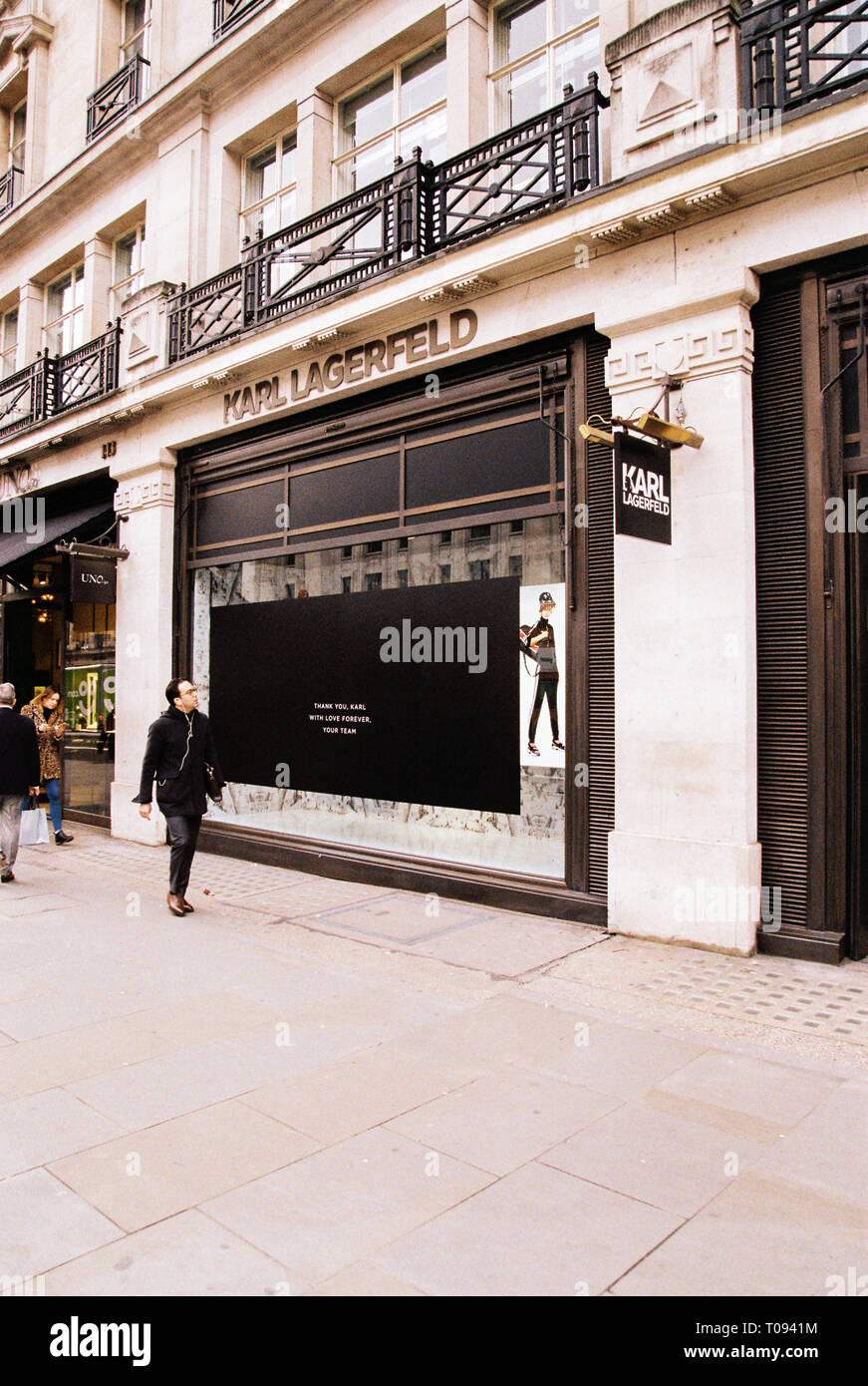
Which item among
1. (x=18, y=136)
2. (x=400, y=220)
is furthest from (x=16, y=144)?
(x=400, y=220)

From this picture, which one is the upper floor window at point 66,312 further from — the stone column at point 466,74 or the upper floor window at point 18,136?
the stone column at point 466,74

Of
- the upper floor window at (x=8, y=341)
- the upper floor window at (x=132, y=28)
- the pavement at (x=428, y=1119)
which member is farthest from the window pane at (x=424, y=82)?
the upper floor window at (x=8, y=341)

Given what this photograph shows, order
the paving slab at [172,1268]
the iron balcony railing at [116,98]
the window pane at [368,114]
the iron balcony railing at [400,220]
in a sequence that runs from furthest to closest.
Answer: the iron balcony railing at [116,98] → the window pane at [368,114] → the iron balcony railing at [400,220] → the paving slab at [172,1268]

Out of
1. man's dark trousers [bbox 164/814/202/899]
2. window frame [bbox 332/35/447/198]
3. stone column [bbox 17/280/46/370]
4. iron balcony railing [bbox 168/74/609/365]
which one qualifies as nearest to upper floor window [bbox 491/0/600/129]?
iron balcony railing [bbox 168/74/609/365]

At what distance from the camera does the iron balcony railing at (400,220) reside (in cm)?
756

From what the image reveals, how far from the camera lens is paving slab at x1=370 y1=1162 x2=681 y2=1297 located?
274 centimetres

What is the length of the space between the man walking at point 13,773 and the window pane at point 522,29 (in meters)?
8.12

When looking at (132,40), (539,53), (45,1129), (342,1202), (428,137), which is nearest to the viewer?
(342,1202)

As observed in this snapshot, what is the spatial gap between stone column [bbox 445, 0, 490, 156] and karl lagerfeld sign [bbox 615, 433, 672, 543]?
14.5 feet

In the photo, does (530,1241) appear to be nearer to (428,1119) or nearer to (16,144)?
(428,1119)

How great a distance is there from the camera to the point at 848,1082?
4246mm

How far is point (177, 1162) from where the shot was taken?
11.5 feet

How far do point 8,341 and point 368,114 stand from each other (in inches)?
420
